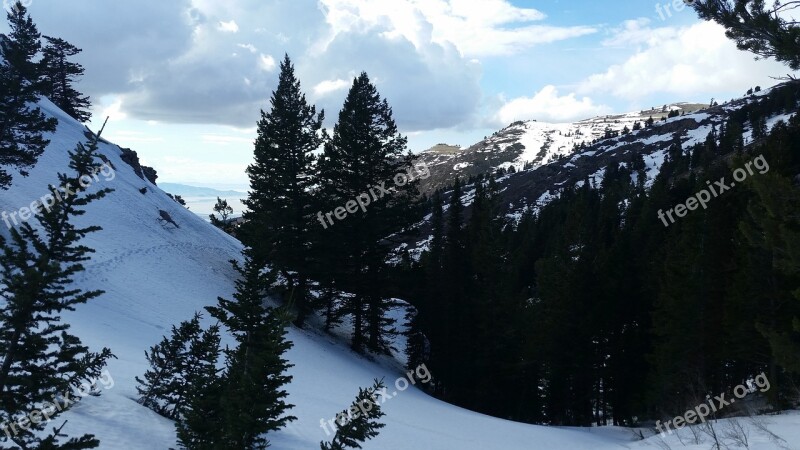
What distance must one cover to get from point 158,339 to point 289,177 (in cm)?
1150

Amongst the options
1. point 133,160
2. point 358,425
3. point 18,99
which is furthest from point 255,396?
point 133,160

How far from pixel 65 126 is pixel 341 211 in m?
32.4

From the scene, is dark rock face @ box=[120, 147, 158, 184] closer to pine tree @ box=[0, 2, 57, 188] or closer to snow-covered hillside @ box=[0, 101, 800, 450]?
snow-covered hillside @ box=[0, 101, 800, 450]

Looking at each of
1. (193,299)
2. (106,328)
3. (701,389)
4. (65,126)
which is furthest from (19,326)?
(65,126)

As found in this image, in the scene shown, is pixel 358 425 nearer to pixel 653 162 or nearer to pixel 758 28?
pixel 758 28

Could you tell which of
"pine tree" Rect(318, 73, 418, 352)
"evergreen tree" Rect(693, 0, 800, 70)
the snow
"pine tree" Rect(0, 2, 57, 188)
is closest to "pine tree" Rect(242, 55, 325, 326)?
"pine tree" Rect(318, 73, 418, 352)

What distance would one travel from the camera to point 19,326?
6.99 meters

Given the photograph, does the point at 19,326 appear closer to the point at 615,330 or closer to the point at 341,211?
the point at 341,211

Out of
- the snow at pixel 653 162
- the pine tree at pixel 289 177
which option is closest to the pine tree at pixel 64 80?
the pine tree at pixel 289 177

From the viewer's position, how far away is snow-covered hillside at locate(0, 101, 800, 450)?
1270 centimetres

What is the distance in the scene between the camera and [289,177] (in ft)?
91.5

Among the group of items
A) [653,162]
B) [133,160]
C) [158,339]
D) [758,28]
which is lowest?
[158,339]

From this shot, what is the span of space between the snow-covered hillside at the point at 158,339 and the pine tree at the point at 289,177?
153 inches

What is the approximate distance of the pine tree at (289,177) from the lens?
90.4ft
